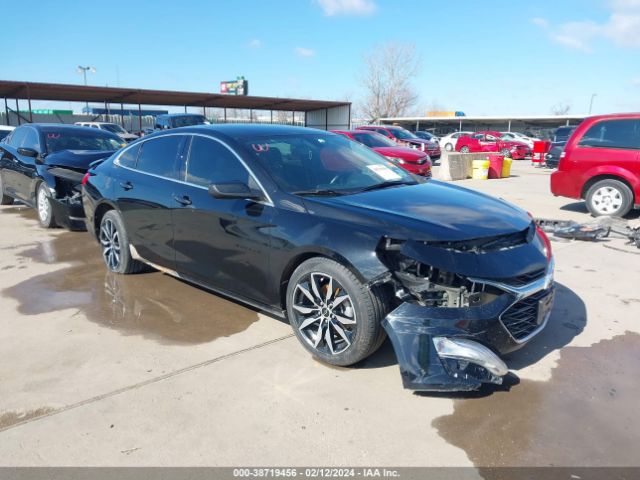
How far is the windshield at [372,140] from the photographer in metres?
14.4

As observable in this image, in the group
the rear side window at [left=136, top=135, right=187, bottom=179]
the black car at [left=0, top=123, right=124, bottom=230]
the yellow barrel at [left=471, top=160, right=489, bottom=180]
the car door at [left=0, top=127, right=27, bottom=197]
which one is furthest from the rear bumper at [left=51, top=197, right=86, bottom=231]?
the yellow barrel at [left=471, top=160, right=489, bottom=180]

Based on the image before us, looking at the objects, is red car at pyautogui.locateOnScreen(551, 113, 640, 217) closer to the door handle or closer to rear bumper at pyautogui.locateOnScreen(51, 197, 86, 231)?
the door handle

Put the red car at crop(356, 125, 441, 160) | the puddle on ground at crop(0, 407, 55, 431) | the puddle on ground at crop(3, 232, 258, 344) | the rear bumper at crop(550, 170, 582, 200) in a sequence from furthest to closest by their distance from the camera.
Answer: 1. the red car at crop(356, 125, 441, 160)
2. the rear bumper at crop(550, 170, 582, 200)
3. the puddle on ground at crop(3, 232, 258, 344)
4. the puddle on ground at crop(0, 407, 55, 431)

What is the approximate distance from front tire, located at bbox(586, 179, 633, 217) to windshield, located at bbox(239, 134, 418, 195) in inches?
225

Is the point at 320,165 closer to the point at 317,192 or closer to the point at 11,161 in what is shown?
the point at 317,192

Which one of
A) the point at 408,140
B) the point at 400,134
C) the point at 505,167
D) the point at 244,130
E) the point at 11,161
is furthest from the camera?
the point at 400,134

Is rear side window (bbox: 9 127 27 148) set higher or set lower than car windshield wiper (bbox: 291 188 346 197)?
higher

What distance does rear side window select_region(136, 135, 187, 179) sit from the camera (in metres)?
4.44

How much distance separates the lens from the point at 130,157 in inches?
198

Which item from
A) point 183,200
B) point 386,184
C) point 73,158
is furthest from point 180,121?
point 386,184

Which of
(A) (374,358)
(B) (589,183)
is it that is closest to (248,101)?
(B) (589,183)

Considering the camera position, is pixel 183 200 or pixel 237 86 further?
pixel 237 86

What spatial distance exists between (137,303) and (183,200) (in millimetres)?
1129

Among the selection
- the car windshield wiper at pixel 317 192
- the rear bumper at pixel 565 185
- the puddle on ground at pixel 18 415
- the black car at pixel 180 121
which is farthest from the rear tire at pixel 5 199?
the black car at pixel 180 121
